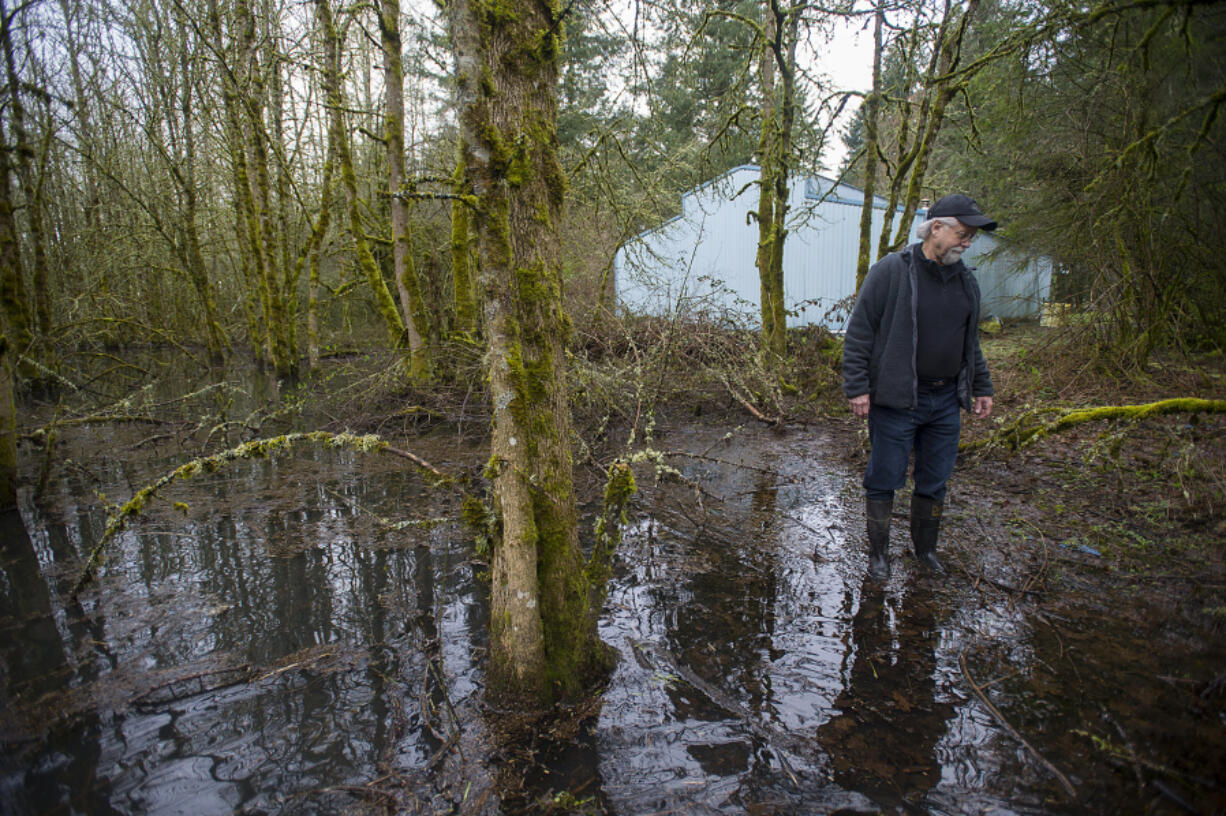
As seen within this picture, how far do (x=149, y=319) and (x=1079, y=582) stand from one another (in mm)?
20770

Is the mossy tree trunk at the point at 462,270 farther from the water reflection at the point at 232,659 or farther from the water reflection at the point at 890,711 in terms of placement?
the water reflection at the point at 890,711

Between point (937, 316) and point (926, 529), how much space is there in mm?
1360

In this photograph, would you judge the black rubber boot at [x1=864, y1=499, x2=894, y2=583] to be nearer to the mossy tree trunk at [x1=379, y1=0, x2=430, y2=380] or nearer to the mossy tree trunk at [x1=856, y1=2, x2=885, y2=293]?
the mossy tree trunk at [x1=856, y1=2, x2=885, y2=293]

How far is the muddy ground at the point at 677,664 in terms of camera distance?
2188mm

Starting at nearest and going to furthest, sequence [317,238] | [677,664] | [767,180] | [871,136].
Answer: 1. [677,664]
2. [871,136]
3. [767,180]
4. [317,238]

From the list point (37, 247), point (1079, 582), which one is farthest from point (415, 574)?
point (37, 247)

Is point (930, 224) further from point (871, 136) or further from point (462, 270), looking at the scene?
point (462, 270)

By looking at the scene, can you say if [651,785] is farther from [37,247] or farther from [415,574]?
[37,247]

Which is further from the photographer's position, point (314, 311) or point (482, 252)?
point (314, 311)

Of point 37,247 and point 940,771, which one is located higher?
point 37,247

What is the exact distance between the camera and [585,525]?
480 centimetres

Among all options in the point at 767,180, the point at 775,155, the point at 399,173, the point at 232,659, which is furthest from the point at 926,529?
the point at 399,173

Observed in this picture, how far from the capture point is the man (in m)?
3.50

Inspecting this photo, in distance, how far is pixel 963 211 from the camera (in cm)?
334
